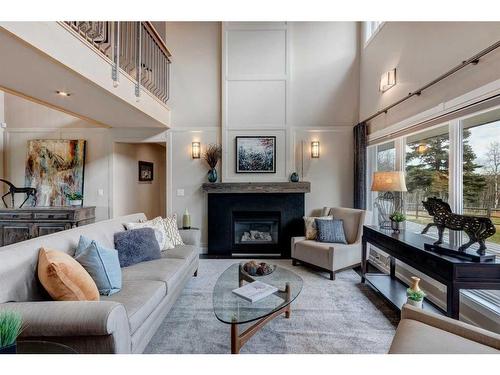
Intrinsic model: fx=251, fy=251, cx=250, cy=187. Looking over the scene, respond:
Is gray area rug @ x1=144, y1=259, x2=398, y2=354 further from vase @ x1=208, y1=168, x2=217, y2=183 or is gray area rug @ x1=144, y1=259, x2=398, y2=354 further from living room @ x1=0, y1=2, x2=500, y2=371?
vase @ x1=208, y1=168, x2=217, y2=183

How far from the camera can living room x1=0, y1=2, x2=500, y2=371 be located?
1493mm

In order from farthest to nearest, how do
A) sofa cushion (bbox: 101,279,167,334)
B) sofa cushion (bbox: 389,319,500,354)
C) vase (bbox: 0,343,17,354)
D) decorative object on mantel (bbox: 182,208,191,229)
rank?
decorative object on mantel (bbox: 182,208,191,229) → sofa cushion (bbox: 101,279,167,334) → sofa cushion (bbox: 389,319,500,354) → vase (bbox: 0,343,17,354)

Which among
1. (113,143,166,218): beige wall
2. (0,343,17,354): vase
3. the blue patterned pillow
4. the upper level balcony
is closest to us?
(0,343,17,354): vase

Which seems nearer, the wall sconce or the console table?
A: the console table

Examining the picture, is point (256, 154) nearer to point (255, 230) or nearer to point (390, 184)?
point (255, 230)

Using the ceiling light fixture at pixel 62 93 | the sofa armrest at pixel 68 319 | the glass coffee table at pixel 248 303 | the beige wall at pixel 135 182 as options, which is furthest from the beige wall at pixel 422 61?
the beige wall at pixel 135 182

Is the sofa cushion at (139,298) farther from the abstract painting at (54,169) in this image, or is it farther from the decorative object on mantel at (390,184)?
the abstract painting at (54,169)

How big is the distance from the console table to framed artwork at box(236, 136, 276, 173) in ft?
6.52

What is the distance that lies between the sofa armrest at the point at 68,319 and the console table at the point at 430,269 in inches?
80.7

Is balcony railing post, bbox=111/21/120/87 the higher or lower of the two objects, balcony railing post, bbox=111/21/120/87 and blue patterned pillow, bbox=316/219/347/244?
the higher

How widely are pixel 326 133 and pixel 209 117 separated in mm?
2089

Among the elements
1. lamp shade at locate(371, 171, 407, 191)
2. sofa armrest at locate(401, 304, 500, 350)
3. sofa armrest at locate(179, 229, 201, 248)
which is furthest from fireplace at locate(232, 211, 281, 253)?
sofa armrest at locate(401, 304, 500, 350)

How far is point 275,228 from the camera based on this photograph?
4457mm

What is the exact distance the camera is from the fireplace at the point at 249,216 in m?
4.31
